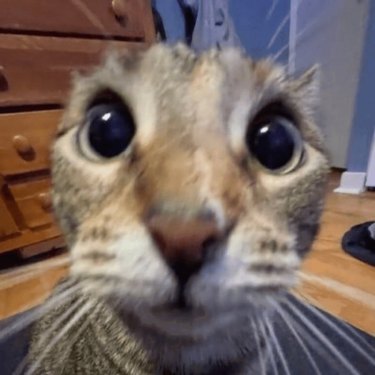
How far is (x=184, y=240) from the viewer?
0.34 m

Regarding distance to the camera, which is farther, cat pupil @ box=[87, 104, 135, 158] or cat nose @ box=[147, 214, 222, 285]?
cat pupil @ box=[87, 104, 135, 158]

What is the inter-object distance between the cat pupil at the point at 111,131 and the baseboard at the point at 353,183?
173 cm

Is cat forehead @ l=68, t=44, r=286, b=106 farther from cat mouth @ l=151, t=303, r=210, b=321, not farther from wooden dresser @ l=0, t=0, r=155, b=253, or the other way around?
wooden dresser @ l=0, t=0, r=155, b=253

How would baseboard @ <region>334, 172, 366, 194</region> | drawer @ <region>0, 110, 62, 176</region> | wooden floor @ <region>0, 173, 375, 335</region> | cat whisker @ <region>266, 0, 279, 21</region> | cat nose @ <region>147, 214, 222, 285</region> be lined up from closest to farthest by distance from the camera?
cat nose @ <region>147, 214, 222, 285</region>, cat whisker @ <region>266, 0, 279, 21</region>, wooden floor @ <region>0, 173, 375, 335</region>, drawer @ <region>0, 110, 62, 176</region>, baseboard @ <region>334, 172, 366, 194</region>

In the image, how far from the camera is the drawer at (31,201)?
142 centimetres

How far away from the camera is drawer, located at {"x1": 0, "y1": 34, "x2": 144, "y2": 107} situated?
1169 mm

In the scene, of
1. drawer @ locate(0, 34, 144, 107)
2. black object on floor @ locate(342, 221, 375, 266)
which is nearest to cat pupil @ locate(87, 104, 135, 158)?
drawer @ locate(0, 34, 144, 107)

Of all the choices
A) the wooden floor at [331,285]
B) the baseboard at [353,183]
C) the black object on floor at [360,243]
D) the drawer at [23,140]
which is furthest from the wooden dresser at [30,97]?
the baseboard at [353,183]

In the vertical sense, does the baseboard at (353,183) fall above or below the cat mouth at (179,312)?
below

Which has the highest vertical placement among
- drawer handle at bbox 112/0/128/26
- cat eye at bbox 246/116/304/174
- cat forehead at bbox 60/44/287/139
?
drawer handle at bbox 112/0/128/26

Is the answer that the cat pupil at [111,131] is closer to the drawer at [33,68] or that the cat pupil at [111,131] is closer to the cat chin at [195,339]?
the cat chin at [195,339]

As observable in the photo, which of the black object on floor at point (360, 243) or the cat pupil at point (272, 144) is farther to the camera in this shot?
the black object on floor at point (360, 243)

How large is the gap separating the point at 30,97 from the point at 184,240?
114 cm

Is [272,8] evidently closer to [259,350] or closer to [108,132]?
[108,132]
